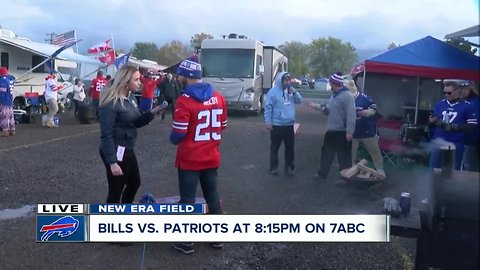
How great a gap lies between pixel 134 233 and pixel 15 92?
1705 centimetres

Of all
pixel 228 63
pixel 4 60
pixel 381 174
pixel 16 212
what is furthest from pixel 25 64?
pixel 381 174

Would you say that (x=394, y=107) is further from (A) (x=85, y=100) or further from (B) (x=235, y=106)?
(A) (x=85, y=100)

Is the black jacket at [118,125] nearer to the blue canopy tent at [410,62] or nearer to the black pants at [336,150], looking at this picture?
the blue canopy tent at [410,62]

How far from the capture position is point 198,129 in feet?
13.2

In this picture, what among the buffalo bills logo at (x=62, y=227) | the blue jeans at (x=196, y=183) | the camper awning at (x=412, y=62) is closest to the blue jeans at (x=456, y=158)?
the camper awning at (x=412, y=62)

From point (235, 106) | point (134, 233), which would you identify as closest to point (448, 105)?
point (134, 233)

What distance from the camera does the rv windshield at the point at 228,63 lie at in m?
17.9

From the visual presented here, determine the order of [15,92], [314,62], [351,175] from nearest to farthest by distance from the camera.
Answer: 1. [314,62]
2. [351,175]
3. [15,92]

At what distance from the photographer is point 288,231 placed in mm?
2107

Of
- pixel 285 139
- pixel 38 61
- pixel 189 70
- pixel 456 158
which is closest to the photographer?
pixel 456 158

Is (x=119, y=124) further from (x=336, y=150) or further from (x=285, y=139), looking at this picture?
(x=336, y=150)

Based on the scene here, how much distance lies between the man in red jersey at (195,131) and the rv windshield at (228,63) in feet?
45.2

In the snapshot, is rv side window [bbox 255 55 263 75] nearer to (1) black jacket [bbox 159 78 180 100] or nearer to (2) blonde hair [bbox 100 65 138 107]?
(1) black jacket [bbox 159 78 180 100]

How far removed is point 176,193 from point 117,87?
2.64 meters
